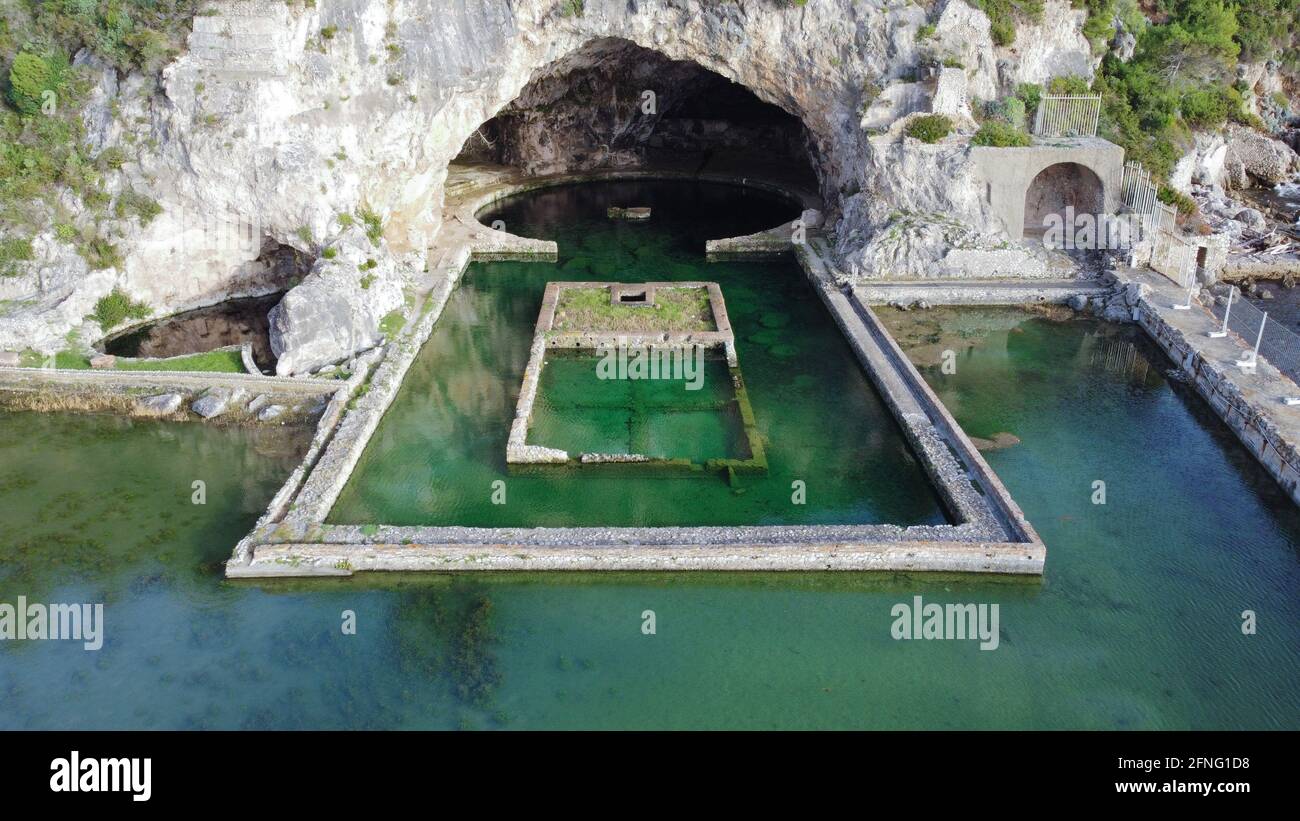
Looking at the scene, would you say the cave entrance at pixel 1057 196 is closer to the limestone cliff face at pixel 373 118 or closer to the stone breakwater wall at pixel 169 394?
the limestone cliff face at pixel 373 118

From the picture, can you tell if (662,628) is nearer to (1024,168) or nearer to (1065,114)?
(1024,168)

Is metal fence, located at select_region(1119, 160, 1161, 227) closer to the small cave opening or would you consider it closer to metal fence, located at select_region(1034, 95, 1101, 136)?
metal fence, located at select_region(1034, 95, 1101, 136)

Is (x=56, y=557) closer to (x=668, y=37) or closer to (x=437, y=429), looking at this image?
(x=437, y=429)

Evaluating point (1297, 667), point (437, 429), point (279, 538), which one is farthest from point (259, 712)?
point (1297, 667)

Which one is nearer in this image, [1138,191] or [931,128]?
[931,128]

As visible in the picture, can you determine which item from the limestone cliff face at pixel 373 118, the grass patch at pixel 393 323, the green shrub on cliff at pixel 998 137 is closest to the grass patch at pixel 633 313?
the grass patch at pixel 393 323

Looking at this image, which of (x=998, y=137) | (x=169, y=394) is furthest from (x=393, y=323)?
(x=998, y=137)

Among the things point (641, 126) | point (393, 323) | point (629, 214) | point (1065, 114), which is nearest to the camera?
point (393, 323)

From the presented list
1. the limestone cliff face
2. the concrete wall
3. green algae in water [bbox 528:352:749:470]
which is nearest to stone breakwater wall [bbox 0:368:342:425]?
the limestone cliff face
